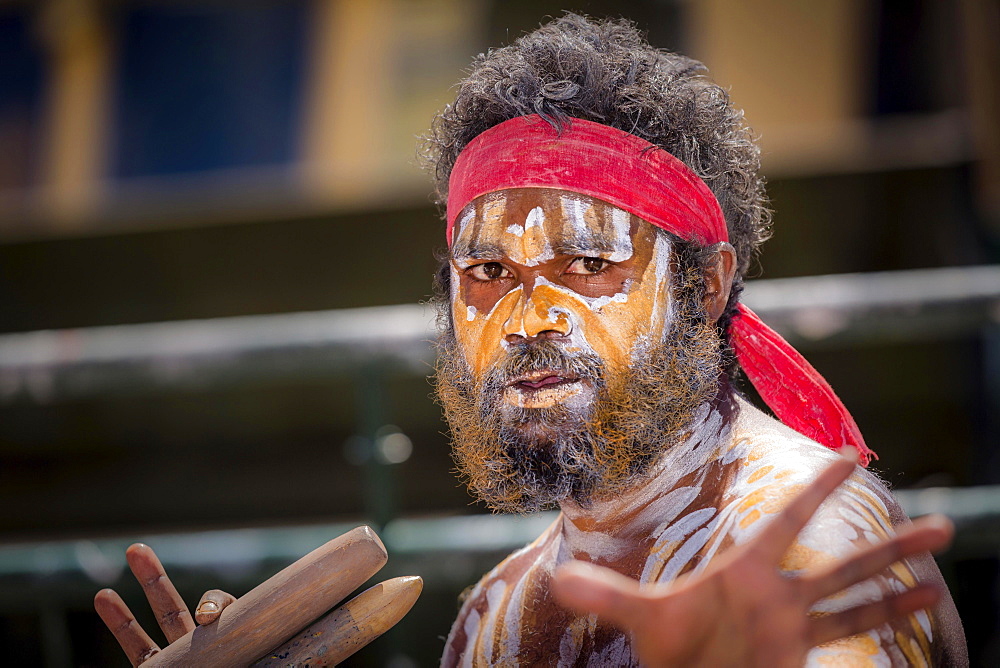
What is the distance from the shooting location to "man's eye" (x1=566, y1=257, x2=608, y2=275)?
149 cm

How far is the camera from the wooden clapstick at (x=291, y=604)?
1336 millimetres

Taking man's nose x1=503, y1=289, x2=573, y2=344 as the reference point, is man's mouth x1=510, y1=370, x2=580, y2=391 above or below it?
below

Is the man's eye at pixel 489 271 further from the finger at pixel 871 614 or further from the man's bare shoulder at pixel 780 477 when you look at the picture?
the finger at pixel 871 614

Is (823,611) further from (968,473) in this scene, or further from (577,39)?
(968,473)

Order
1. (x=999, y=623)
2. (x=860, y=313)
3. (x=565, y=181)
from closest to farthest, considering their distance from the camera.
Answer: (x=565, y=181) < (x=999, y=623) < (x=860, y=313)

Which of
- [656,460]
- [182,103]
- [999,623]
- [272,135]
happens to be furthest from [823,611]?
[182,103]

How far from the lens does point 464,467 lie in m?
1.65

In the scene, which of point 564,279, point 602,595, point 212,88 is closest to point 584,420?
point 564,279

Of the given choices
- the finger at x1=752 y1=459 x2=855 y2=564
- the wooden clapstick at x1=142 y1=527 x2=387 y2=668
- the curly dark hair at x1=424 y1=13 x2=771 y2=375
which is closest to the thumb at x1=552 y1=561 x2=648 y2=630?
the finger at x1=752 y1=459 x2=855 y2=564

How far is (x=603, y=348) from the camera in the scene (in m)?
1.47

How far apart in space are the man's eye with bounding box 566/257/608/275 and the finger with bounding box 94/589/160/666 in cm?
86

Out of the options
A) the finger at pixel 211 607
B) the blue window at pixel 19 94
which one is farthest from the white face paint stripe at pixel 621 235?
the blue window at pixel 19 94

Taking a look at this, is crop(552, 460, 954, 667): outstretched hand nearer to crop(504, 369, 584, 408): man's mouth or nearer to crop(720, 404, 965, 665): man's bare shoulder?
crop(720, 404, 965, 665): man's bare shoulder

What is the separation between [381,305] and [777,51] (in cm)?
270
